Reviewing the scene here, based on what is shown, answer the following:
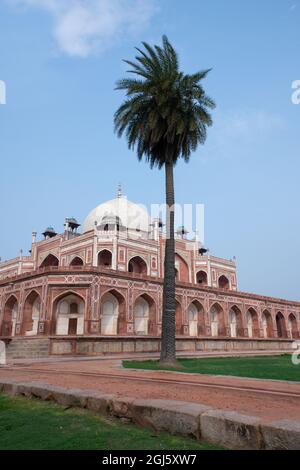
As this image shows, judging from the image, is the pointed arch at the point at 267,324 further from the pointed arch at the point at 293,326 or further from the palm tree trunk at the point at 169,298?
the palm tree trunk at the point at 169,298

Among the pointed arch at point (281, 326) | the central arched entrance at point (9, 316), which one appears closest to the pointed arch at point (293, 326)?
the pointed arch at point (281, 326)

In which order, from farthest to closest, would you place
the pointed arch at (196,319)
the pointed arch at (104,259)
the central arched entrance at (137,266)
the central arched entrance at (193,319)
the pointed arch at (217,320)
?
the central arched entrance at (137,266), the pointed arch at (104,259), the pointed arch at (217,320), the central arched entrance at (193,319), the pointed arch at (196,319)

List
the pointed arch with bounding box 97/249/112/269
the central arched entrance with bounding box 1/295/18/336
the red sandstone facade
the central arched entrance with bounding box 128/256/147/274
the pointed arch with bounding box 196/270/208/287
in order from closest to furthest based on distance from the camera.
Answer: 1. the red sandstone facade
2. the central arched entrance with bounding box 1/295/18/336
3. the pointed arch with bounding box 97/249/112/269
4. the central arched entrance with bounding box 128/256/147/274
5. the pointed arch with bounding box 196/270/208/287

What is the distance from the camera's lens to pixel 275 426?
364cm

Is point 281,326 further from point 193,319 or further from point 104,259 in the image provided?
point 104,259

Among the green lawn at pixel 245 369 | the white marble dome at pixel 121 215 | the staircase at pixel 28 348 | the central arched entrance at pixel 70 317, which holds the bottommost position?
the green lawn at pixel 245 369

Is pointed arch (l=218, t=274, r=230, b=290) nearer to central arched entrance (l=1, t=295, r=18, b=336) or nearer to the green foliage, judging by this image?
central arched entrance (l=1, t=295, r=18, b=336)

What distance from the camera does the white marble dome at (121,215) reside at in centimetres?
4759

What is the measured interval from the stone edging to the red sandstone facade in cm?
2027

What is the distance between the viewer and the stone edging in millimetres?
3605

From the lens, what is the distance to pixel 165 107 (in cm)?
1817

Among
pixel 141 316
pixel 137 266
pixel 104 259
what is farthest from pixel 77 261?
pixel 141 316

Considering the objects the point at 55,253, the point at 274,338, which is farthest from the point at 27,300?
the point at 274,338

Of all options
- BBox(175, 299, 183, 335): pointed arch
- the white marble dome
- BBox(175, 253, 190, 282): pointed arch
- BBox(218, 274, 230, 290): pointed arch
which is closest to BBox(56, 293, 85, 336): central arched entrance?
BBox(175, 299, 183, 335): pointed arch
